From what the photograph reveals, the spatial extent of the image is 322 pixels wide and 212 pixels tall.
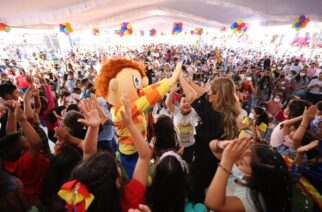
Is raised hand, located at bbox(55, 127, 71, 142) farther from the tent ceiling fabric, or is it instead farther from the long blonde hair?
the tent ceiling fabric

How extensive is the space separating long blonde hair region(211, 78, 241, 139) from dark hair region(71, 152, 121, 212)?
3.42ft

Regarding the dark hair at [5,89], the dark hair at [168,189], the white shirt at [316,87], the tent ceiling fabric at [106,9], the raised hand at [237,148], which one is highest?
the tent ceiling fabric at [106,9]

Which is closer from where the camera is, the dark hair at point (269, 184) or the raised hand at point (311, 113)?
the dark hair at point (269, 184)

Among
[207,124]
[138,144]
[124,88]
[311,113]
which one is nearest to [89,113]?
[138,144]

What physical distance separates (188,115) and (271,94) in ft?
16.1

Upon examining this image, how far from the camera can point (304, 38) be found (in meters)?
16.1

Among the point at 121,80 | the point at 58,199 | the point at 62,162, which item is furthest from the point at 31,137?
the point at 121,80

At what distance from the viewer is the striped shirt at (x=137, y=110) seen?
174cm

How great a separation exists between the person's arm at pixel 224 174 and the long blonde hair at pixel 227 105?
723 millimetres

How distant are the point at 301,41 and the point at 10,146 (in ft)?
66.6

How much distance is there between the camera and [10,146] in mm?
1484

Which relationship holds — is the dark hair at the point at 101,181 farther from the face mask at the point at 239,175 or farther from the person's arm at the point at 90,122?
the face mask at the point at 239,175

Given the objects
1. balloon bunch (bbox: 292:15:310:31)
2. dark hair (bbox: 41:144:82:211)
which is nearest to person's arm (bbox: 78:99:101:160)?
dark hair (bbox: 41:144:82:211)

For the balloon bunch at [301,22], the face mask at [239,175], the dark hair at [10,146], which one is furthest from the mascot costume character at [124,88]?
the balloon bunch at [301,22]
